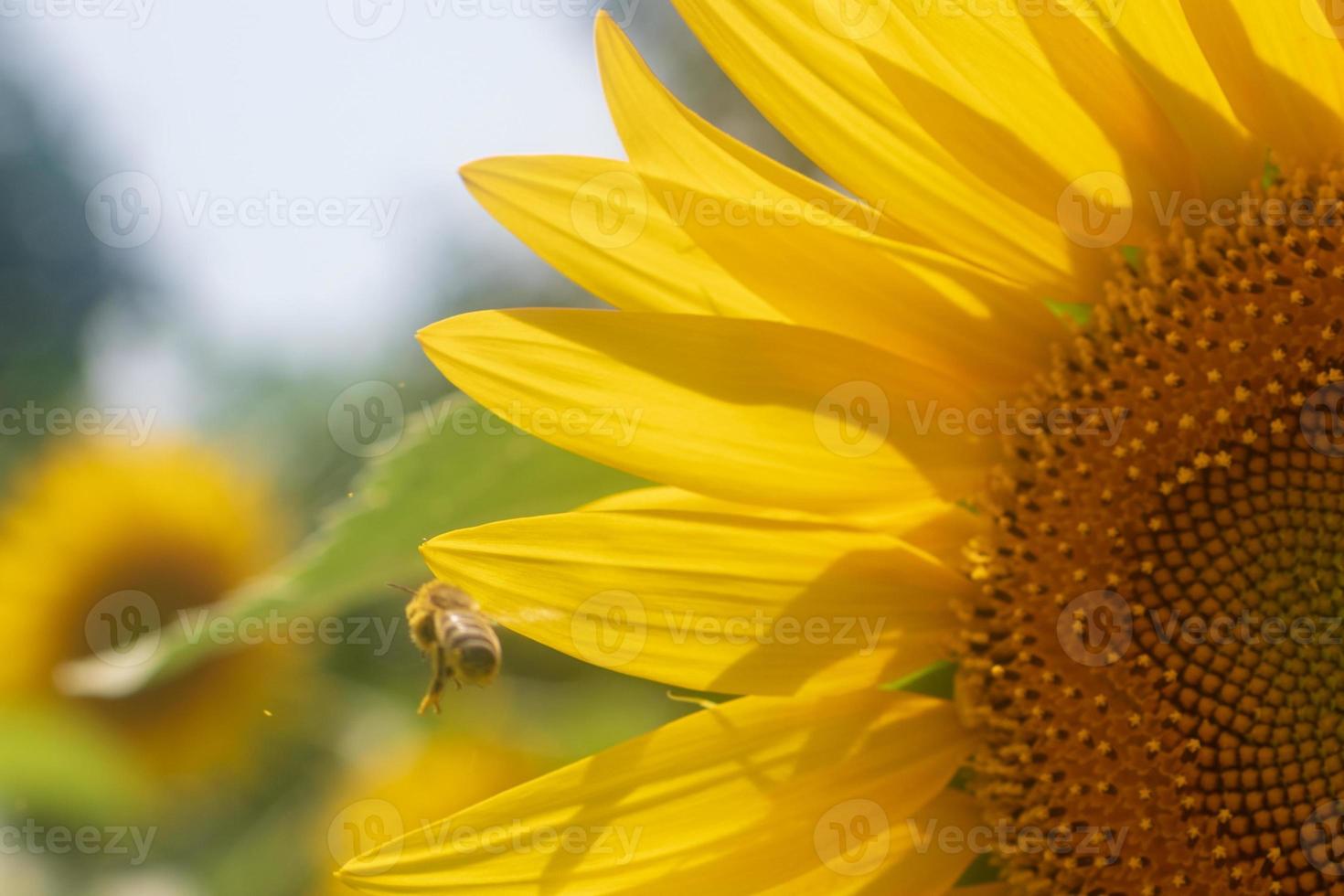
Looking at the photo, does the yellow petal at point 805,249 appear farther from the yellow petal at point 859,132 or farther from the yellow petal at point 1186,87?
the yellow petal at point 1186,87

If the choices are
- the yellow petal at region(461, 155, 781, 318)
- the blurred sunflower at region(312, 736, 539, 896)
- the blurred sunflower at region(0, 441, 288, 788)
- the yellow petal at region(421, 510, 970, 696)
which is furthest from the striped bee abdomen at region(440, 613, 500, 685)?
the blurred sunflower at region(0, 441, 288, 788)

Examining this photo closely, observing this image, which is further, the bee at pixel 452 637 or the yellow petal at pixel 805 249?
the bee at pixel 452 637

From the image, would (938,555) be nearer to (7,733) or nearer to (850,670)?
(850,670)

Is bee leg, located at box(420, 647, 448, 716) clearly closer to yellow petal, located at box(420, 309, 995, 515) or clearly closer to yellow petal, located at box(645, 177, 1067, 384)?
yellow petal, located at box(420, 309, 995, 515)

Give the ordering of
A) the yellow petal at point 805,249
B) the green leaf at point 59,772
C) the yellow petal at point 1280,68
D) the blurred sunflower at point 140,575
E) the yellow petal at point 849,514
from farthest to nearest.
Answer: the blurred sunflower at point 140,575
the green leaf at point 59,772
the yellow petal at point 849,514
the yellow petal at point 805,249
the yellow petal at point 1280,68

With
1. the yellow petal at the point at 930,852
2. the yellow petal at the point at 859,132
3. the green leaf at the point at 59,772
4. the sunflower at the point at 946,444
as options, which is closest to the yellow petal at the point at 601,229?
the sunflower at the point at 946,444
